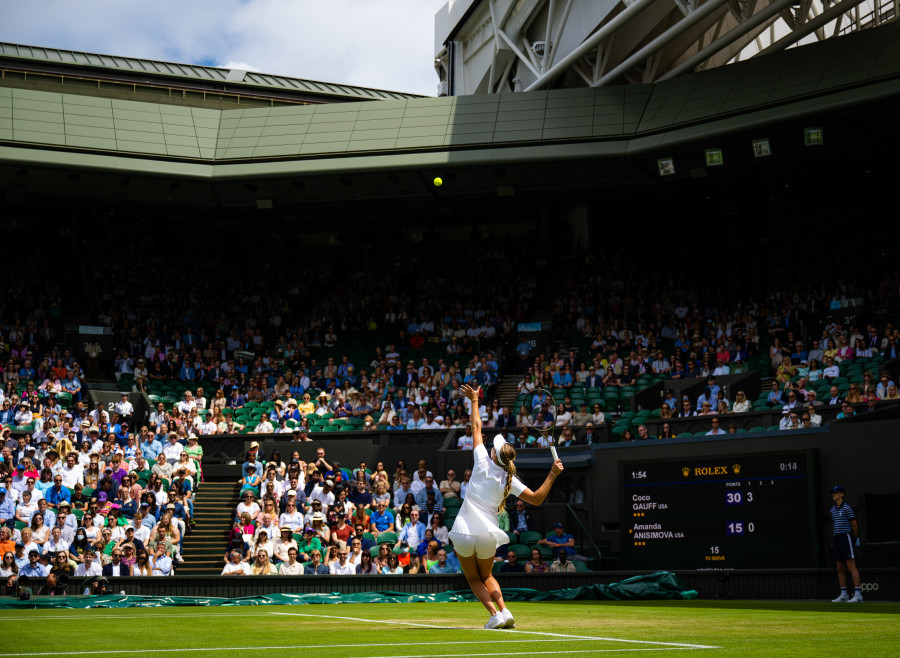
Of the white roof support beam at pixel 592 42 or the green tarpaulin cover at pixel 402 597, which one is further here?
the white roof support beam at pixel 592 42

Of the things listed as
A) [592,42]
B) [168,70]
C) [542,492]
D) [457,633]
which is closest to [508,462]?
[542,492]

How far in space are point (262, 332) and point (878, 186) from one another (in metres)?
22.3

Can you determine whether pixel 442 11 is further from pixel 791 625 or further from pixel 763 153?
pixel 791 625

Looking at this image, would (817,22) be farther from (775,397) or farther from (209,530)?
(209,530)

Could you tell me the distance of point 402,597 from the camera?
18500 mm

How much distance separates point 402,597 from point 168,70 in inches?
1265

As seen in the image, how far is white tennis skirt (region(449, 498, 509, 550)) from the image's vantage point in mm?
9805

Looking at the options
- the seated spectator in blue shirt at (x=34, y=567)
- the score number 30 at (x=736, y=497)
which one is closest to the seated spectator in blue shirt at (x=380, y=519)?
the seated spectator in blue shirt at (x=34, y=567)

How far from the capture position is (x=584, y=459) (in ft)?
77.6

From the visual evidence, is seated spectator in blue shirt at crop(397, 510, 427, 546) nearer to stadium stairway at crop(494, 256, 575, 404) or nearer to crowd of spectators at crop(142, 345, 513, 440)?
crowd of spectators at crop(142, 345, 513, 440)

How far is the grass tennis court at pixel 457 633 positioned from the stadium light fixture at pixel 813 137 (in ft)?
58.1

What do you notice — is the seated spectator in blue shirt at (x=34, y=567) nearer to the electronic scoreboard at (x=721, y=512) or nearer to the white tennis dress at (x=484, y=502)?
the electronic scoreboard at (x=721, y=512)

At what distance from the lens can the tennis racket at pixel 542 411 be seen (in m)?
25.5

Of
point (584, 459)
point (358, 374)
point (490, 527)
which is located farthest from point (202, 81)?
point (490, 527)
